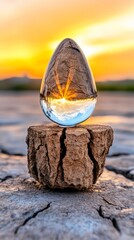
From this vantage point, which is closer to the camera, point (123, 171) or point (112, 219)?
point (112, 219)

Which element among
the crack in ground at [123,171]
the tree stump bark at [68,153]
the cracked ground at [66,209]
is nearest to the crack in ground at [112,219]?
the cracked ground at [66,209]

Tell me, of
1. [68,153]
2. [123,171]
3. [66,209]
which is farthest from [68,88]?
[123,171]

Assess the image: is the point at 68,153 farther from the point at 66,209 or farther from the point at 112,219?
the point at 112,219

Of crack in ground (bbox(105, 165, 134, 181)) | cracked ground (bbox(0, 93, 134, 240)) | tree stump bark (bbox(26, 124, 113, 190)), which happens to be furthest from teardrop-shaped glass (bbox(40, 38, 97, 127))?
crack in ground (bbox(105, 165, 134, 181))

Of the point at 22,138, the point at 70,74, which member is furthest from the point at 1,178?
the point at 22,138

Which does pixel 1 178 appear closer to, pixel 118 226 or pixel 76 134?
pixel 76 134

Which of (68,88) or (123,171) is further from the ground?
(68,88)

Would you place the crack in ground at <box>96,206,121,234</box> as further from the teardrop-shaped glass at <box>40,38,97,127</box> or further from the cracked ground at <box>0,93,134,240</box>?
the teardrop-shaped glass at <box>40,38,97,127</box>
